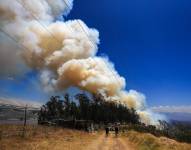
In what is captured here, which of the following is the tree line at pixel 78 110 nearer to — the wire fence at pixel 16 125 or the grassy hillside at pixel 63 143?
the wire fence at pixel 16 125

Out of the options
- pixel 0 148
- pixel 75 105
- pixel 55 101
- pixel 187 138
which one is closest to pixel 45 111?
pixel 55 101

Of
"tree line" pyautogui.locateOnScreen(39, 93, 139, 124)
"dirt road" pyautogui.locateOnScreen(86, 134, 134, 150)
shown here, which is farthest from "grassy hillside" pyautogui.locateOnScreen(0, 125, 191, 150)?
"tree line" pyautogui.locateOnScreen(39, 93, 139, 124)

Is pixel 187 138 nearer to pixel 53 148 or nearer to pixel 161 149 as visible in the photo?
pixel 161 149

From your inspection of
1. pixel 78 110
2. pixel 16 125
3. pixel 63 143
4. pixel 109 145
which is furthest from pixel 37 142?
pixel 78 110

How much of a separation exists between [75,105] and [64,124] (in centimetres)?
1915

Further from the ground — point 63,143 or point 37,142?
point 37,142

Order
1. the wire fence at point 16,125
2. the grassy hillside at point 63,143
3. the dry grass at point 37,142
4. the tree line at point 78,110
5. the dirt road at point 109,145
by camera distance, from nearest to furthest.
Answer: the dry grass at point 37,142, the grassy hillside at point 63,143, the dirt road at point 109,145, the wire fence at point 16,125, the tree line at point 78,110

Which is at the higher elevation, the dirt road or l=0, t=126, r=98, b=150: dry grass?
l=0, t=126, r=98, b=150: dry grass

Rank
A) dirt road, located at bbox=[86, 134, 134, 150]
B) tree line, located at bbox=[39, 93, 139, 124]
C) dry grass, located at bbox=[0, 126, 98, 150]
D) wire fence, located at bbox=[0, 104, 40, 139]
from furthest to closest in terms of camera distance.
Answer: tree line, located at bbox=[39, 93, 139, 124] → wire fence, located at bbox=[0, 104, 40, 139] → dirt road, located at bbox=[86, 134, 134, 150] → dry grass, located at bbox=[0, 126, 98, 150]

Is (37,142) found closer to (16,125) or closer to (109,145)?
(109,145)

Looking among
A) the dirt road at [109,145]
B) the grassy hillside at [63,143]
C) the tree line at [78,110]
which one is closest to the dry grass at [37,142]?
the grassy hillside at [63,143]

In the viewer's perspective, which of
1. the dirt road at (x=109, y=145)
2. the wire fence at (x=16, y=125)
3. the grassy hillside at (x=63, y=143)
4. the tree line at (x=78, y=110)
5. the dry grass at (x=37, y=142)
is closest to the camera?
the dry grass at (x=37, y=142)

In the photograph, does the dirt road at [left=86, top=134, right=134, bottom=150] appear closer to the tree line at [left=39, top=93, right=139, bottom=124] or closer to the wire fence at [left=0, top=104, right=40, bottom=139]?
the wire fence at [left=0, top=104, right=40, bottom=139]

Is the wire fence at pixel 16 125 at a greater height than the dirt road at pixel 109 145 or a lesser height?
greater
